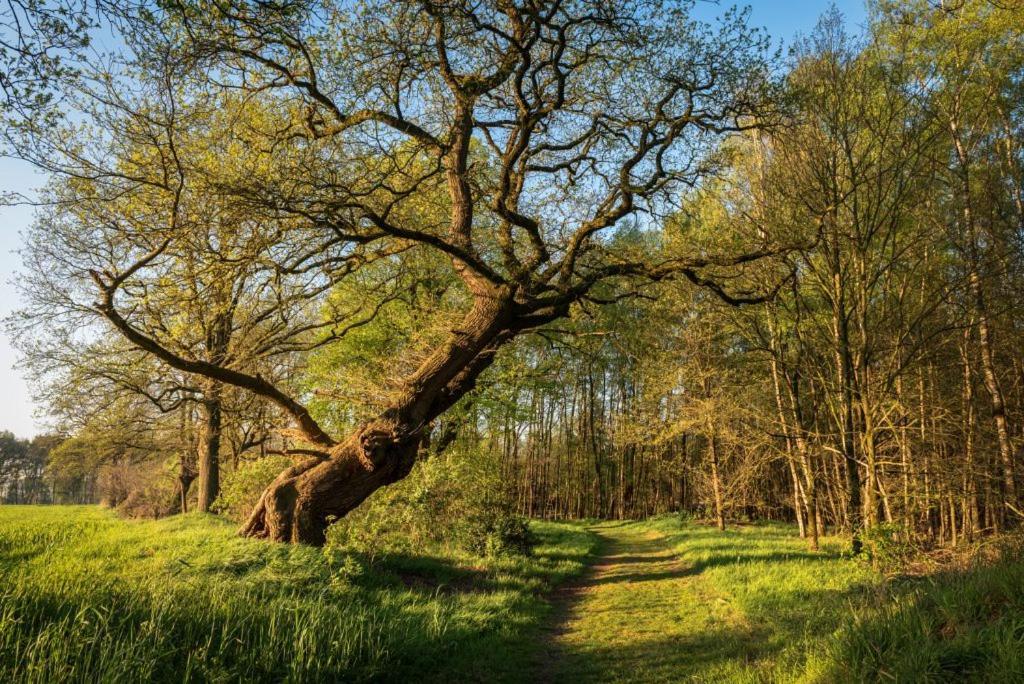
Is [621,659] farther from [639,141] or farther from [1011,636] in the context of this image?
[639,141]

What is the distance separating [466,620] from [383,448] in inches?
125

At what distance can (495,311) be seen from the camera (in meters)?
8.22

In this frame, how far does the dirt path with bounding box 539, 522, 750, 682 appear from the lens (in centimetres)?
529

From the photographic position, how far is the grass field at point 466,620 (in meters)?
3.53

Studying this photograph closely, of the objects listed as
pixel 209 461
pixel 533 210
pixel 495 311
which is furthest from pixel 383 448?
pixel 209 461

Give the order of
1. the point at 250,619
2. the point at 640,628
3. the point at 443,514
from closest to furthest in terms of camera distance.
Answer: the point at 250,619 < the point at 640,628 < the point at 443,514

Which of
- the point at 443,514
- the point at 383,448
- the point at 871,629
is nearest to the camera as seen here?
the point at 871,629

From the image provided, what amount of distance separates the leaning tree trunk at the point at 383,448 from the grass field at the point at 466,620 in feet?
2.11

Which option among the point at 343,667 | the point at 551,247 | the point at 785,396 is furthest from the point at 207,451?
the point at 785,396

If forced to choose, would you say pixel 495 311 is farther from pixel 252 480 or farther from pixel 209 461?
pixel 209 461

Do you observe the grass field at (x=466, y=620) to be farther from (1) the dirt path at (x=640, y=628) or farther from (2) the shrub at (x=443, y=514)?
(2) the shrub at (x=443, y=514)

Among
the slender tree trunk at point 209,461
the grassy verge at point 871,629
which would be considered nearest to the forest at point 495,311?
the grassy verge at point 871,629

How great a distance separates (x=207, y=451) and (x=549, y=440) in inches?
741

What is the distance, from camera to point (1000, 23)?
8250 mm
